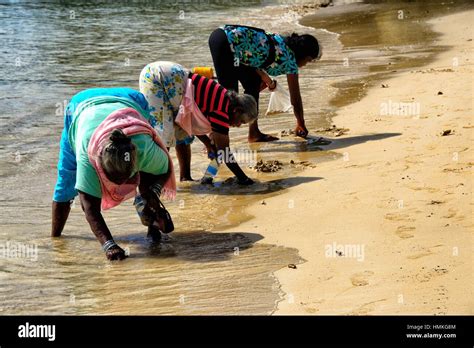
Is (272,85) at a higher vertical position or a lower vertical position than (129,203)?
higher

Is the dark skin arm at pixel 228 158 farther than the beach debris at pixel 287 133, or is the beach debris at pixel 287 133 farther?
the beach debris at pixel 287 133

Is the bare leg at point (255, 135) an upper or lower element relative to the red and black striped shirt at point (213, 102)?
lower

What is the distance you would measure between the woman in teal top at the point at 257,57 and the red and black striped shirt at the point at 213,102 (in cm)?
121

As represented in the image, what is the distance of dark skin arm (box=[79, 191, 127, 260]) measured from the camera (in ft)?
17.4

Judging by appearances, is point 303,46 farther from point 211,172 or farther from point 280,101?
point 211,172

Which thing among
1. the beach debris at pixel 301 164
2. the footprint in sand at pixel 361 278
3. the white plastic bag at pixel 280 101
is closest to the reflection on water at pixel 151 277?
the footprint in sand at pixel 361 278

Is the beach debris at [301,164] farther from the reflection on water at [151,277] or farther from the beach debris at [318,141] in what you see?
the reflection on water at [151,277]

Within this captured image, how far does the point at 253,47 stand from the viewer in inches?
320

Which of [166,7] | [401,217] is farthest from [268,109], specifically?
[166,7]

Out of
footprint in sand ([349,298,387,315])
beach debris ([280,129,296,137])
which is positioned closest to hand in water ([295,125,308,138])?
beach debris ([280,129,296,137])

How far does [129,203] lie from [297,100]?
2436 mm

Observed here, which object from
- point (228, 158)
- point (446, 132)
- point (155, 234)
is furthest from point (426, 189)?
point (155, 234)

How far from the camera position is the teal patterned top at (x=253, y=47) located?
26.6 ft
